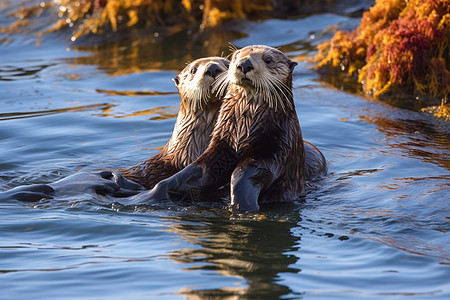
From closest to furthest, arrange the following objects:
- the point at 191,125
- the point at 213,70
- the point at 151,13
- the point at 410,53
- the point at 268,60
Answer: the point at 268,60 < the point at 213,70 < the point at 191,125 < the point at 410,53 < the point at 151,13

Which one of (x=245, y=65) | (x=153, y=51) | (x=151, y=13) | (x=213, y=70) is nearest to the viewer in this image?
(x=245, y=65)

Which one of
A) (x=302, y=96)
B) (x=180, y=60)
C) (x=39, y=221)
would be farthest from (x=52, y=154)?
(x=180, y=60)

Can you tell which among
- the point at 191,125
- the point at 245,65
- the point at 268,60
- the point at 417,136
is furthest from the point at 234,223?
the point at 417,136

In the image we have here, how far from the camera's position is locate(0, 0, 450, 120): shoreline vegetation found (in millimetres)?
9414

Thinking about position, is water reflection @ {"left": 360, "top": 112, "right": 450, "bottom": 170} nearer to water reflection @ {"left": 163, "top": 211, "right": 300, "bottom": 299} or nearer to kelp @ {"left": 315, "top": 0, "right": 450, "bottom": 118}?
kelp @ {"left": 315, "top": 0, "right": 450, "bottom": 118}

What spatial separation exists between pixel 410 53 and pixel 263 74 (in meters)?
4.19

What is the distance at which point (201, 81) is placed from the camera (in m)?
6.36

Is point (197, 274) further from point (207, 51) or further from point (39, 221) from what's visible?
point (207, 51)

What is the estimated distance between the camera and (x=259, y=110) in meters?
5.99

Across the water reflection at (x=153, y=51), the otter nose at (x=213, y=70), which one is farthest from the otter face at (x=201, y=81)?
the water reflection at (x=153, y=51)

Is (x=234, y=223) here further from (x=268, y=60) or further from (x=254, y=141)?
(x=268, y=60)

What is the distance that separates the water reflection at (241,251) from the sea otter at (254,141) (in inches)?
13.4

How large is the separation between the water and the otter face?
1.10 metres

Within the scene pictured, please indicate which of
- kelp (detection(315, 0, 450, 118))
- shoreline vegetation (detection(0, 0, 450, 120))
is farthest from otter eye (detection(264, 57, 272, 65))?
kelp (detection(315, 0, 450, 118))
